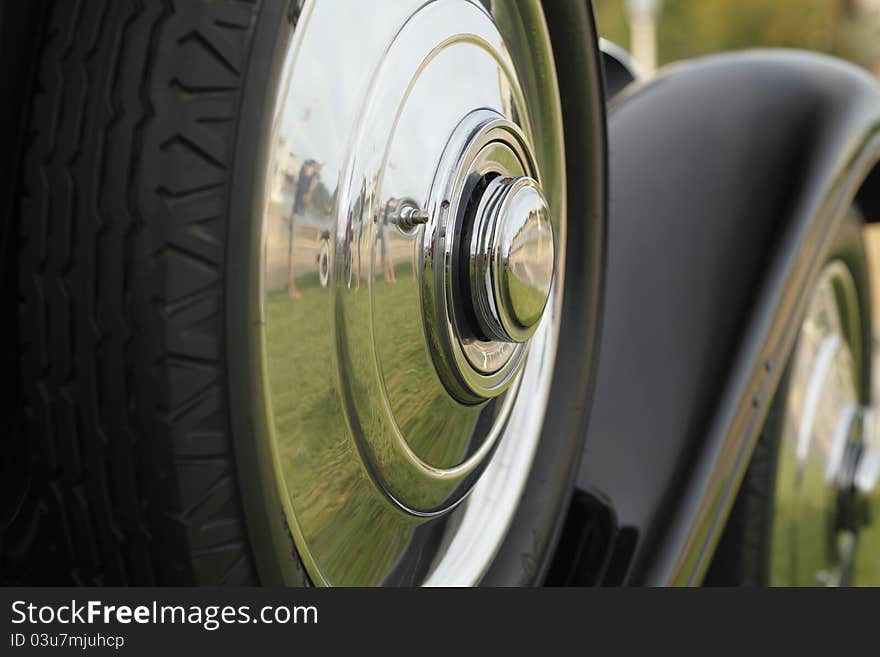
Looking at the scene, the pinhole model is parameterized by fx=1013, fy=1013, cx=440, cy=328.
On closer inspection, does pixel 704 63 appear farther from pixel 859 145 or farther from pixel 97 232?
pixel 97 232

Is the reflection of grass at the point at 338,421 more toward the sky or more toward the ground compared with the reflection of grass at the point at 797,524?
more toward the sky

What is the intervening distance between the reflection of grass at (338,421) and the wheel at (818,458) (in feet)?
2.03

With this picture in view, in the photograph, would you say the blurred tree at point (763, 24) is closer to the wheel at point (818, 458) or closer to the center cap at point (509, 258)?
the wheel at point (818, 458)

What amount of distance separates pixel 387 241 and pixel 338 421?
0.48 feet

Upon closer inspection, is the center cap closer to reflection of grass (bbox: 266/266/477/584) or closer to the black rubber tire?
reflection of grass (bbox: 266/266/477/584)

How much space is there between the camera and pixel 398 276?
0.81m

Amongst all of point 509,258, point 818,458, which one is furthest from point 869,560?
point 509,258

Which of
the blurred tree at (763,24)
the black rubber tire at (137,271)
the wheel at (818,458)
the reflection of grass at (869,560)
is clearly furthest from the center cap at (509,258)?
the blurred tree at (763,24)

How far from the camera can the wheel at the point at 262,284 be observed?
602mm

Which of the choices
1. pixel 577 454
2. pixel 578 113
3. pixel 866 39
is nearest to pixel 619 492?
pixel 577 454

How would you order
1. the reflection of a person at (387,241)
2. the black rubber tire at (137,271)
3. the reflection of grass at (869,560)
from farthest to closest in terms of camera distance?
1. the reflection of grass at (869,560)
2. the reflection of a person at (387,241)
3. the black rubber tire at (137,271)

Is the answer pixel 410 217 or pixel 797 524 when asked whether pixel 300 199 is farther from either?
pixel 797 524

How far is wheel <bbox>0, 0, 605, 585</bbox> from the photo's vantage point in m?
0.60

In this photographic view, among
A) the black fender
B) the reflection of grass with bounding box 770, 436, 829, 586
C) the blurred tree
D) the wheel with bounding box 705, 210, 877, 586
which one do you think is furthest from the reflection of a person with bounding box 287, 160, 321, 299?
the blurred tree
